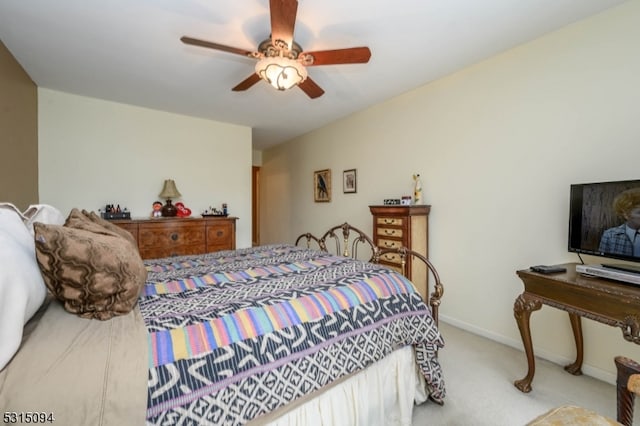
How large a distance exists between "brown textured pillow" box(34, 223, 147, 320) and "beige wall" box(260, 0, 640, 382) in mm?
2489

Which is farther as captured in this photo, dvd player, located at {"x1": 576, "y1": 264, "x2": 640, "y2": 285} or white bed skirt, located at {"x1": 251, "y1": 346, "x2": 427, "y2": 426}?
dvd player, located at {"x1": 576, "y1": 264, "x2": 640, "y2": 285}

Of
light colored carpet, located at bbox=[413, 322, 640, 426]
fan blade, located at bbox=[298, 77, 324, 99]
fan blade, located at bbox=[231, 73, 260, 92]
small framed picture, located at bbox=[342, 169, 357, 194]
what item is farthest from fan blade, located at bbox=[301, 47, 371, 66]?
light colored carpet, located at bbox=[413, 322, 640, 426]

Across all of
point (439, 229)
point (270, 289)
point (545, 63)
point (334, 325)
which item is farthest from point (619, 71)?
point (270, 289)

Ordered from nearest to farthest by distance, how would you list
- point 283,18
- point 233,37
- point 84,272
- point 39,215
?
point 84,272, point 39,215, point 283,18, point 233,37

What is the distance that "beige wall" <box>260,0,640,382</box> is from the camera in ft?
6.15

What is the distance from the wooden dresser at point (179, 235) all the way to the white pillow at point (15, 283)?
247 centimetres

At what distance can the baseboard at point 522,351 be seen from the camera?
1883 mm

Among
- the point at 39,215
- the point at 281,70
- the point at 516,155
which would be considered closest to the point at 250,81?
the point at 281,70

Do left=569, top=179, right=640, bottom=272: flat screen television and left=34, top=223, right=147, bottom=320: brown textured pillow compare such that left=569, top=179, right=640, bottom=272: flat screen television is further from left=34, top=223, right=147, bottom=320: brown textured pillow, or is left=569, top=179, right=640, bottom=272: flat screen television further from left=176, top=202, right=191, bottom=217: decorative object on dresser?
left=176, top=202, right=191, bottom=217: decorative object on dresser

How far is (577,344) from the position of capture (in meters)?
1.93

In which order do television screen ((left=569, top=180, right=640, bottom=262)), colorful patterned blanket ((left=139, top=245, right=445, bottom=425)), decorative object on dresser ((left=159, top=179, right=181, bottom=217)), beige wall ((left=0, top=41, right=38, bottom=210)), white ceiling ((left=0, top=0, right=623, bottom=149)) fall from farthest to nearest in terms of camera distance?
decorative object on dresser ((left=159, top=179, right=181, bottom=217))
beige wall ((left=0, top=41, right=38, bottom=210))
white ceiling ((left=0, top=0, right=623, bottom=149))
television screen ((left=569, top=180, right=640, bottom=262))
colorful patterned blanket ((left=139, top=245, right=445, bottom=425))

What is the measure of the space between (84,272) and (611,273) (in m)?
2.43

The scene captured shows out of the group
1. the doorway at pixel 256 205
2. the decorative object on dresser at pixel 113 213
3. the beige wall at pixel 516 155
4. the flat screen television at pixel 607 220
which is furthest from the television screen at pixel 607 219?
the doorway at pixel 256 205

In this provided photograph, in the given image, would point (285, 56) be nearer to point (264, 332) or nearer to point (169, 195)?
point (264, 332)
